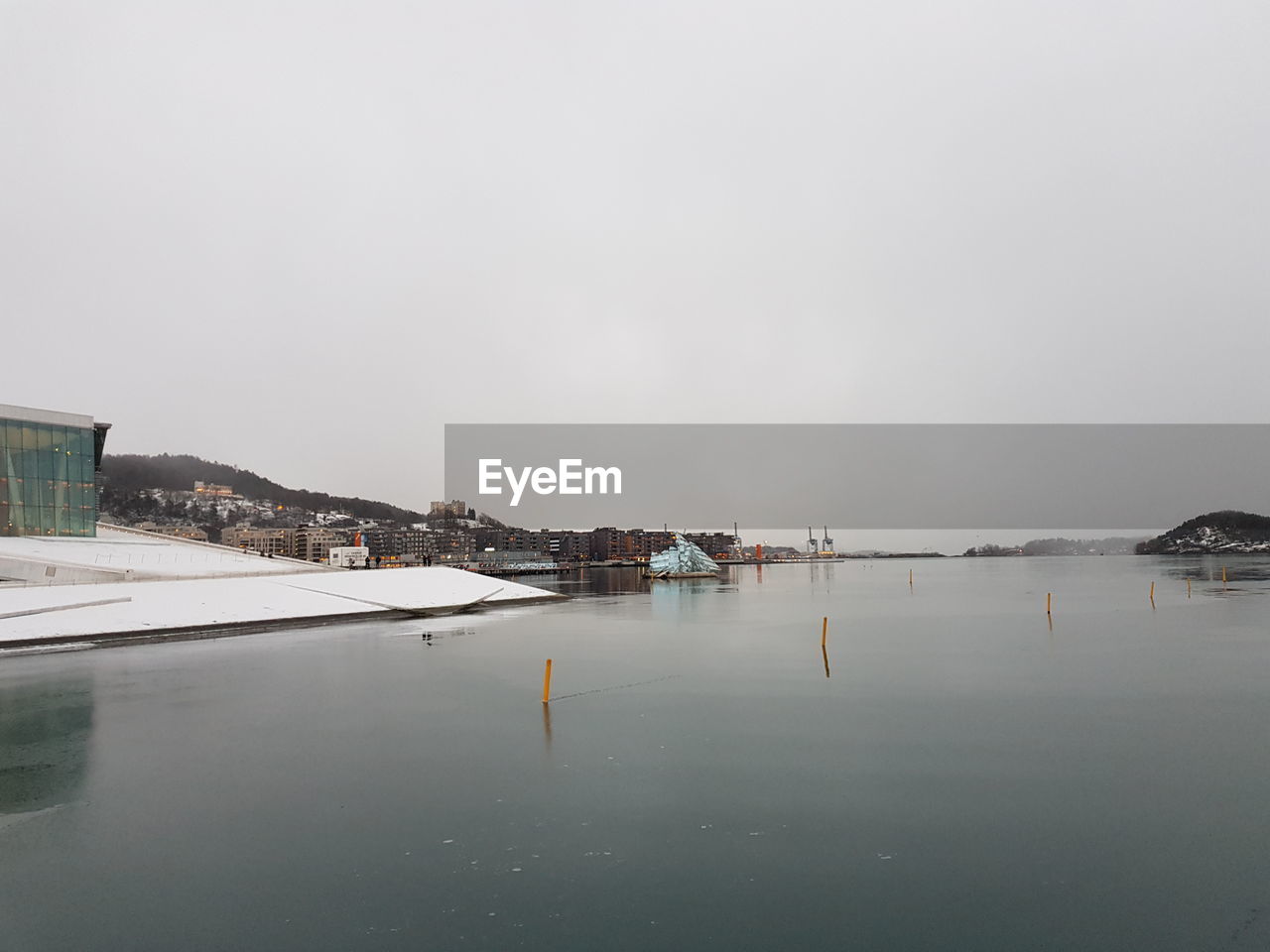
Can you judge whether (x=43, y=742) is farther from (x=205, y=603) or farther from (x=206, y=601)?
(x=206, y=601)

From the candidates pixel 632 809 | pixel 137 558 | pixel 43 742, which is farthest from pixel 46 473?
pixel 632 809

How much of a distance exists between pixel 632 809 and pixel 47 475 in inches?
2738

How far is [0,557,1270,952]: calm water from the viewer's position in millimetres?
7164

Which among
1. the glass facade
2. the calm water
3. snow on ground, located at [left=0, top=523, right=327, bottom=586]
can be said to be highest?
the glass facade

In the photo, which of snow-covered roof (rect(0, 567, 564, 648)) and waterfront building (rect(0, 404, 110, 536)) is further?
waterfront building (rect(0, 404, 110, 536))

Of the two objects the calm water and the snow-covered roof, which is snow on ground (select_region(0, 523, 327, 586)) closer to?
the snow-covered roof

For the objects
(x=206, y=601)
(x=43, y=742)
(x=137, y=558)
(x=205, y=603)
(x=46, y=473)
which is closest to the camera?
(x=43, y=742)

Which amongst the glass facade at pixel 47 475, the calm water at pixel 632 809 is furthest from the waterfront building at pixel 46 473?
the calm water at pixel 632 809

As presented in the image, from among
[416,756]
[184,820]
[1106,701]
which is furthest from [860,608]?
[184,820]

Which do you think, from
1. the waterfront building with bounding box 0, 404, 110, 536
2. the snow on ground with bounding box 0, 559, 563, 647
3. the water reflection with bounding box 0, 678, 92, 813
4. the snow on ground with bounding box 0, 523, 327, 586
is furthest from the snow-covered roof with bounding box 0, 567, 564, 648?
the waterfront building with bounding box 0, 404, 110, 536

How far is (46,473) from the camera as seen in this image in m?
58.2

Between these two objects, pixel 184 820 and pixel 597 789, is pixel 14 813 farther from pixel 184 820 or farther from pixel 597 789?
pixel 597 789

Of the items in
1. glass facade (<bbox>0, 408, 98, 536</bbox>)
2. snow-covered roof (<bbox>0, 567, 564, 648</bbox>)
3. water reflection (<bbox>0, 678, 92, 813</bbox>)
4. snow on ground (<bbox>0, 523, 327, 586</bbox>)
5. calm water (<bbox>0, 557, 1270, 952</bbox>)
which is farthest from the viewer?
glass facade (<bbox>0, 408, 98, 536</bbox>)

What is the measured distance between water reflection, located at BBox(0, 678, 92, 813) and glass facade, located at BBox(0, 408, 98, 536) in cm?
4777
